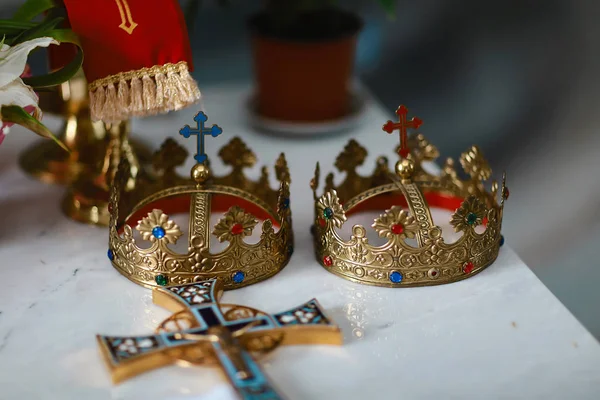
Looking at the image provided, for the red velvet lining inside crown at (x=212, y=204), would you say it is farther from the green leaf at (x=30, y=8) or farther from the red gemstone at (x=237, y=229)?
the green leaf at (x=30, y=8)

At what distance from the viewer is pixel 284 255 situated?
1164 millimetres

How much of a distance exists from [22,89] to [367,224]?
1.74 ft

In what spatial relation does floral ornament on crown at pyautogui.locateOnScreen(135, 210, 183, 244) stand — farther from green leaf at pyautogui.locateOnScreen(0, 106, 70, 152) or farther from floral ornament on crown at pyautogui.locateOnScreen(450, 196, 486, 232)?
floral ornament on crown at pyautogui.locateOnScreen(450, 196, 486, 232)

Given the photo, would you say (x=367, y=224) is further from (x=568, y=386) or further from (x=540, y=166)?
(x=540, y=166)

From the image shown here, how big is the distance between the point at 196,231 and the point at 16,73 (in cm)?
29

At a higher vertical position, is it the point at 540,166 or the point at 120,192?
the point at 120,192

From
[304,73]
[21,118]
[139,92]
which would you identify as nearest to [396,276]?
[139,92]

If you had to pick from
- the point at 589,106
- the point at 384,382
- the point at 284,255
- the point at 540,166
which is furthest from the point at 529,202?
the point at 384,382

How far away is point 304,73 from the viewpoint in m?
1.64

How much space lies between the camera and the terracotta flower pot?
1.62 meters

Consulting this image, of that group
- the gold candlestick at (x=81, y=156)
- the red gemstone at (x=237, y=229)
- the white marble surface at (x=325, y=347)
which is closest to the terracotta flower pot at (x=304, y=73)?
the gold candlestick at (x=81, y=156)

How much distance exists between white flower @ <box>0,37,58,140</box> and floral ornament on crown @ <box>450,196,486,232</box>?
1.80 feet

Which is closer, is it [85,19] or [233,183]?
[85,19]

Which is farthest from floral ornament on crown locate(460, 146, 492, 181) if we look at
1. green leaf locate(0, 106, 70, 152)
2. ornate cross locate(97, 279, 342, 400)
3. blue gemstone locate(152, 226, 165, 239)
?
green leaf locate(0, 106, 70, 152)
